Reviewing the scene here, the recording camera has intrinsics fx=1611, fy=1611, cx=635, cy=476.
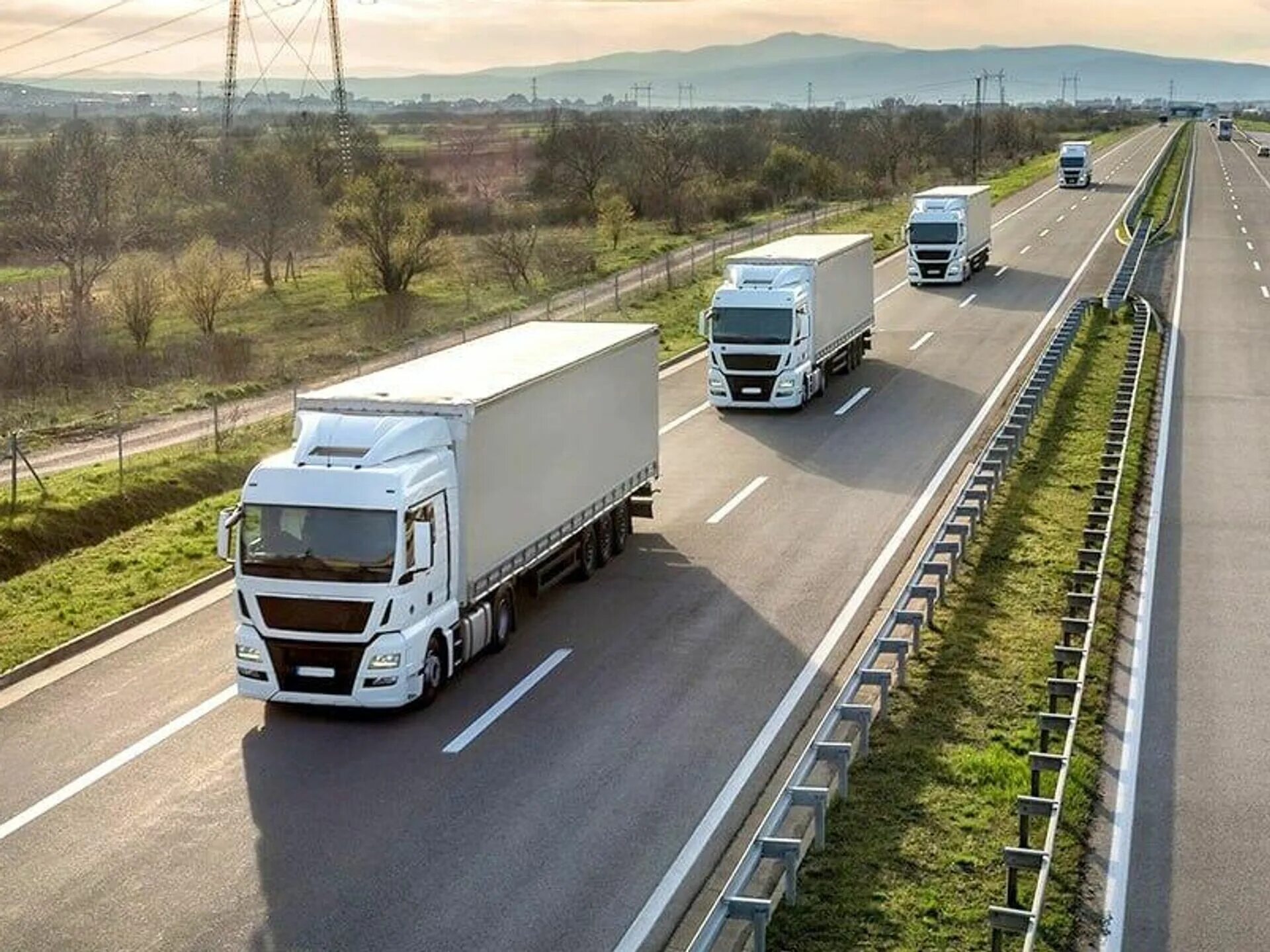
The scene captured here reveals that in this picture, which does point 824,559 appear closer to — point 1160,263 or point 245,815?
point 245,815

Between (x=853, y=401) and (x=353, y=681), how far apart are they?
19.4 m

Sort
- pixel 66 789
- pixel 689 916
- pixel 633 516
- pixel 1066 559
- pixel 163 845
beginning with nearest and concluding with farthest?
pixel 689 916 < pixel 163 845 < pixel 66 789 < pixel 1066 559 < pixel 633 516

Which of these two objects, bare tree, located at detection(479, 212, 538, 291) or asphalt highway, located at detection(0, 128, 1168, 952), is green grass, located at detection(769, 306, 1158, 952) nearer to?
asphalt highway, located at detection(0, 128, 1168, 952)

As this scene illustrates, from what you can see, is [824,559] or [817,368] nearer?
[824,559]

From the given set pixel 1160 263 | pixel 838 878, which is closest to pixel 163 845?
pixel 838 878

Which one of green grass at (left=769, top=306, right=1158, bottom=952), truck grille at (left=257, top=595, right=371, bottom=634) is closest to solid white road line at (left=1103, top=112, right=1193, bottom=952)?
green grass at (left=769, top=306, right=1158, bottom=952)

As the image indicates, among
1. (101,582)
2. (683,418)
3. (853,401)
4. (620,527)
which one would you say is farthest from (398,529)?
(853,401)

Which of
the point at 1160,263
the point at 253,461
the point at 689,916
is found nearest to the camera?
the point at 689,916

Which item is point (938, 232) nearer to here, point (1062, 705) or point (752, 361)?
point (752, 361)

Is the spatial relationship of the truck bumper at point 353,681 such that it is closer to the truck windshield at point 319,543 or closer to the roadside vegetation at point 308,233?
the truck windshield at point 319,543

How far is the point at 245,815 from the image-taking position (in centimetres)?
1359

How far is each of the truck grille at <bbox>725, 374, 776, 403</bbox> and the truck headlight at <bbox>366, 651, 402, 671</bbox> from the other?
56.1 feet

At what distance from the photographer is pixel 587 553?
20.5 metres

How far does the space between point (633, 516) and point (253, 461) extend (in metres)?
10.2
